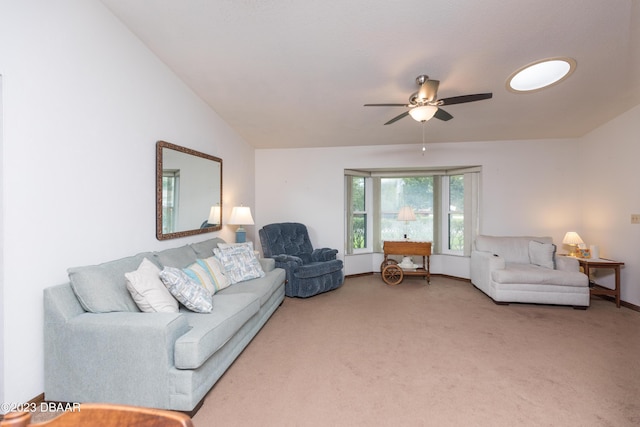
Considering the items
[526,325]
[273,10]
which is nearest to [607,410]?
[526,325]

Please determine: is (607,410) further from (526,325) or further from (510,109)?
(510,109)

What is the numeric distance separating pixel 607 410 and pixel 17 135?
3.84 m

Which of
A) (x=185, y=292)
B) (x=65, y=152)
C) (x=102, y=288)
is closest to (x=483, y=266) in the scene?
(x=185, y=292)

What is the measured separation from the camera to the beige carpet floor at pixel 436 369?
5.81ft

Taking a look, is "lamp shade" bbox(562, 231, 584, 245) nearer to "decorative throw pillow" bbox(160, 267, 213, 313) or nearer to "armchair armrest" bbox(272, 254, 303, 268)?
"armchair armrest" bbox(272, 254, 303, 268)

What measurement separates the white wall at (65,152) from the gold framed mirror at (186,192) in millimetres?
115

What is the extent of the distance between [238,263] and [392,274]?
2.81 metres

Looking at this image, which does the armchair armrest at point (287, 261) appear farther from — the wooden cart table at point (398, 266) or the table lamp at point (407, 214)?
the table lamp at point (407, 214)

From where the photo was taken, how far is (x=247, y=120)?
4.20m

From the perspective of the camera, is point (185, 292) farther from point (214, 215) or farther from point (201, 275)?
point (214, 215)

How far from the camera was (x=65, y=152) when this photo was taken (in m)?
1.98

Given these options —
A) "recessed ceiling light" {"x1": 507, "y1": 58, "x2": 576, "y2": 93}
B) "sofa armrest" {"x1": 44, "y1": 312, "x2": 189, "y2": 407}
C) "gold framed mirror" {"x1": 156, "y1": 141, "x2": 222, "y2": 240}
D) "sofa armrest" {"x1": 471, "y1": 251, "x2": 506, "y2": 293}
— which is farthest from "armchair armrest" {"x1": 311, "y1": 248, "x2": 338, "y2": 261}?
"recessed ceiling light" {"x1": 507, "y1": 58, "x2": 576, "y2": 93}

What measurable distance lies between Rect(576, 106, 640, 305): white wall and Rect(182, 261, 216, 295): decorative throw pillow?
4.83 m

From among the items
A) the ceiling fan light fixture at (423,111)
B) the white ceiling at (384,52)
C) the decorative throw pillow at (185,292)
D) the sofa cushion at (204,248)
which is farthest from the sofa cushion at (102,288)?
the ceiling fan light fixture at (423,111)
